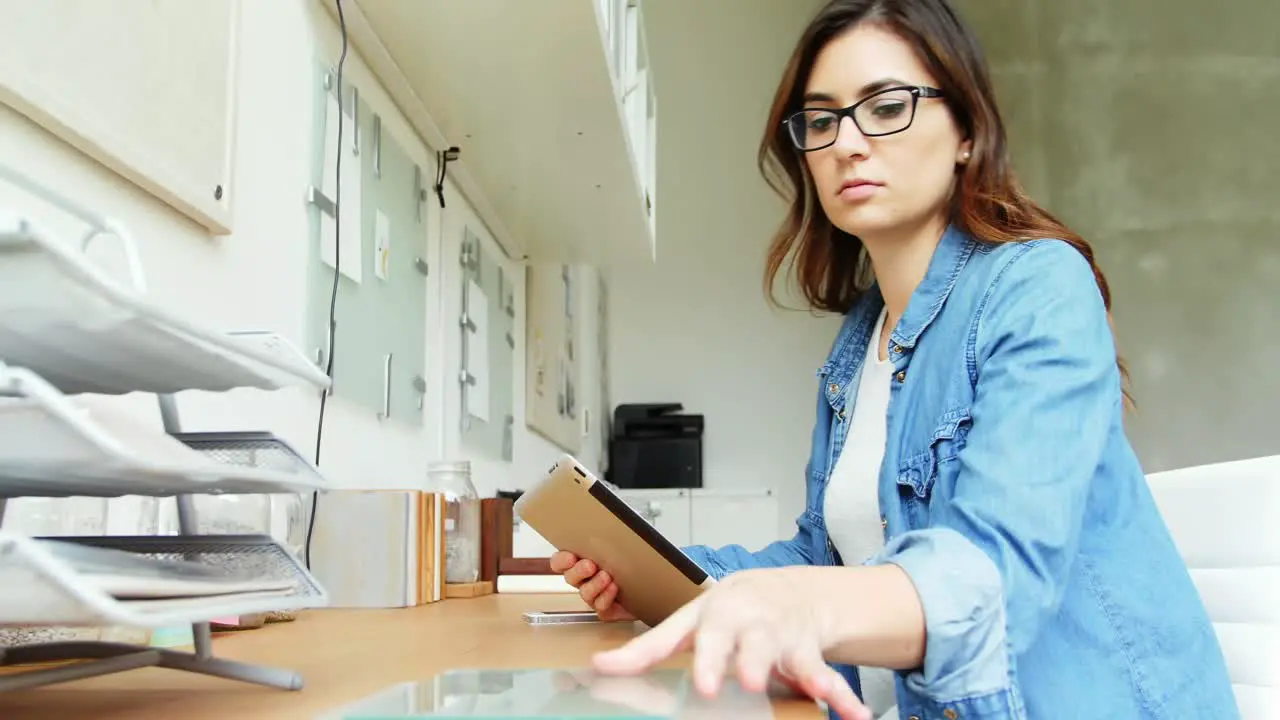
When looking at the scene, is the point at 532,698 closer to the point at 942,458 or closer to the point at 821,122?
the point at 942,458

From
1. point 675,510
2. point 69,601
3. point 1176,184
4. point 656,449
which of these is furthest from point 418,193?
point 1176,184

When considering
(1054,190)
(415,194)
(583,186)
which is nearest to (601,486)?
(415,194)

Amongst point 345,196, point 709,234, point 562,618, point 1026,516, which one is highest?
point 709,234

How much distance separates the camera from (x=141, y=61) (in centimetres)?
97

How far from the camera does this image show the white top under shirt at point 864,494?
109cm

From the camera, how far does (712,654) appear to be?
45cm

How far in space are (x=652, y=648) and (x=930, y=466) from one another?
556 millimetres

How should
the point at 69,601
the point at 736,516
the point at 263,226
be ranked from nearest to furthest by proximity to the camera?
the point at 69,601 < the point at 263,226 < the point at 736,516

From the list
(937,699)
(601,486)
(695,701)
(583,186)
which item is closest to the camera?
(695,701)

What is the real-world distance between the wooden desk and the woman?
0.09m

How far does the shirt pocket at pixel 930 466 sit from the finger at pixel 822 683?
0.47 m

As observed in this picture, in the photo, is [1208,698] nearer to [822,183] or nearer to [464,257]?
[822,183]

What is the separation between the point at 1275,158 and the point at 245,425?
4.91 meters

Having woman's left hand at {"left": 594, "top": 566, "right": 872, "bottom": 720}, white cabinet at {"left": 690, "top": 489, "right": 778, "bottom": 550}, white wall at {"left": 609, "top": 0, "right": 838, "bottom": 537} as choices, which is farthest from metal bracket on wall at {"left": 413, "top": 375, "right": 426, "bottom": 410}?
white wall at {"left": 609, "top": 0, "right": 838, "bottom": 537}
